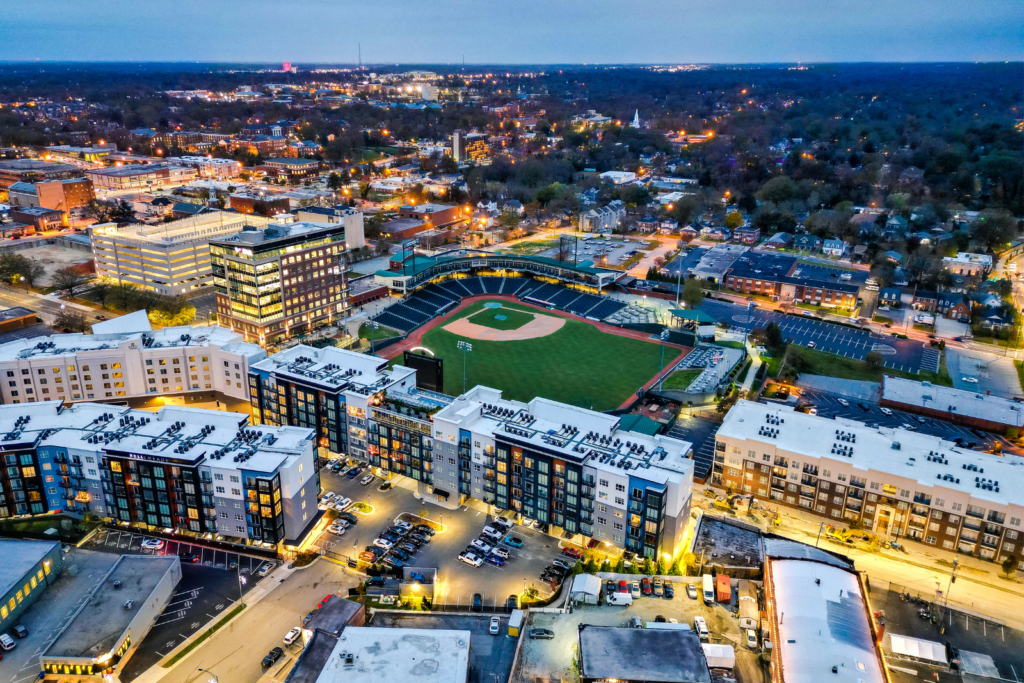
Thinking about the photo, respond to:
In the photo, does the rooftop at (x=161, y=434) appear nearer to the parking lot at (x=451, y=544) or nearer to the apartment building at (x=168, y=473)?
the apartment building at (x=168, y=473)

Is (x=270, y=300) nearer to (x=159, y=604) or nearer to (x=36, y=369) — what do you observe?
(x=36, y=369)

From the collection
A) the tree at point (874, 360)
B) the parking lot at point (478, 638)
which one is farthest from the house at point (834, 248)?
the parking lot at point (478, 638)

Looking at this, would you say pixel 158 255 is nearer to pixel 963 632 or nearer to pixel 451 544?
pixel 451 544

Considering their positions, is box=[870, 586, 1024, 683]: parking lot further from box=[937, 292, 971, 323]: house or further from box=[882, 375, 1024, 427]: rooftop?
box=[937, 292, 971, 323]: house

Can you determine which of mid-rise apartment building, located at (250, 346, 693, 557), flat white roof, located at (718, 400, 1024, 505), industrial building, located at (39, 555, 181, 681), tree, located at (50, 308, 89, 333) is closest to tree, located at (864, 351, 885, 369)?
flat white roof, located at (718, 400, 1024, 505)

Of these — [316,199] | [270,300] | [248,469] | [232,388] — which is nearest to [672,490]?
[248,469]

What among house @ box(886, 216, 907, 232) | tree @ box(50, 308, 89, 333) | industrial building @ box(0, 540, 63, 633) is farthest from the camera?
house @ box(886, 216, 907, 232)
